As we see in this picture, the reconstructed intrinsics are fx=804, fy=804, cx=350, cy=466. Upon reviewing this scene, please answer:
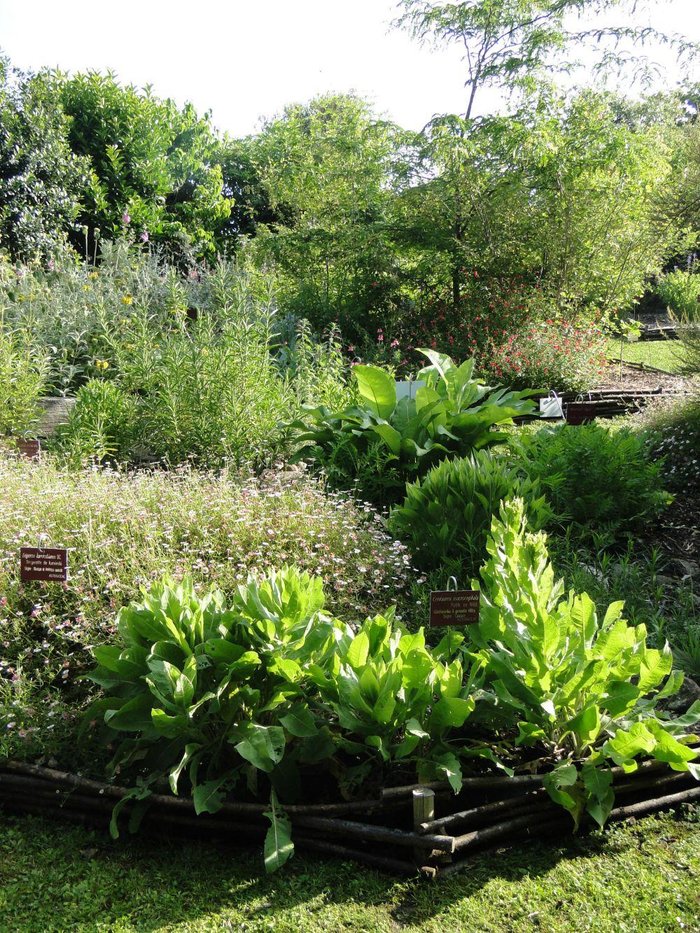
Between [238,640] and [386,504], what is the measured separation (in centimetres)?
261

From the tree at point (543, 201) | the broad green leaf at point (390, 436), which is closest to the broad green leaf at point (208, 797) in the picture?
the broad green leaf at point (390, 436)

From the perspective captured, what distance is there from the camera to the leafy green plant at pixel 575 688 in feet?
8.04

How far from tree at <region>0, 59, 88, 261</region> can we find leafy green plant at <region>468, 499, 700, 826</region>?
32.8 ft

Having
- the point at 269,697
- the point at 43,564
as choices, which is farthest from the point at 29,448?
the point at 269,697

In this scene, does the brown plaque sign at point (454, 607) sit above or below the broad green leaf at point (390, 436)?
below

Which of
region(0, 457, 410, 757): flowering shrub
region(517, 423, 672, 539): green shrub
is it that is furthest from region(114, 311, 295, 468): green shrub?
region(517, 423, 672, 539): green shrub

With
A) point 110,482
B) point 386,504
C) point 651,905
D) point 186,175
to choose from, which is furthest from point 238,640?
point 186,175

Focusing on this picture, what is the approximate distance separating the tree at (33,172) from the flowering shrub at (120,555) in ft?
25.2

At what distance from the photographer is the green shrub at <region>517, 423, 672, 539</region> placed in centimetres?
465

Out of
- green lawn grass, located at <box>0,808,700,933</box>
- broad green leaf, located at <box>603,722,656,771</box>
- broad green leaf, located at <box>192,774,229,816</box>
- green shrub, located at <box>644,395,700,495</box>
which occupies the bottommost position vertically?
green lawn grass, located at <box>0,808,700,933</box>

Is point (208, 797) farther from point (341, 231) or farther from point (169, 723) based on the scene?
point (341, 231)

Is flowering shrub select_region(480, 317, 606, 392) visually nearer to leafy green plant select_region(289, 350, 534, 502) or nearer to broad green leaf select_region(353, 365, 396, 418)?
leafy green plant select_region(289, 350, 534, 502)

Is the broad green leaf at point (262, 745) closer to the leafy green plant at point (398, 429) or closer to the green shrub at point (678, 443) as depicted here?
the leafy green plant at point (398, 429)

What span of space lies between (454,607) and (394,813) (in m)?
0.68
